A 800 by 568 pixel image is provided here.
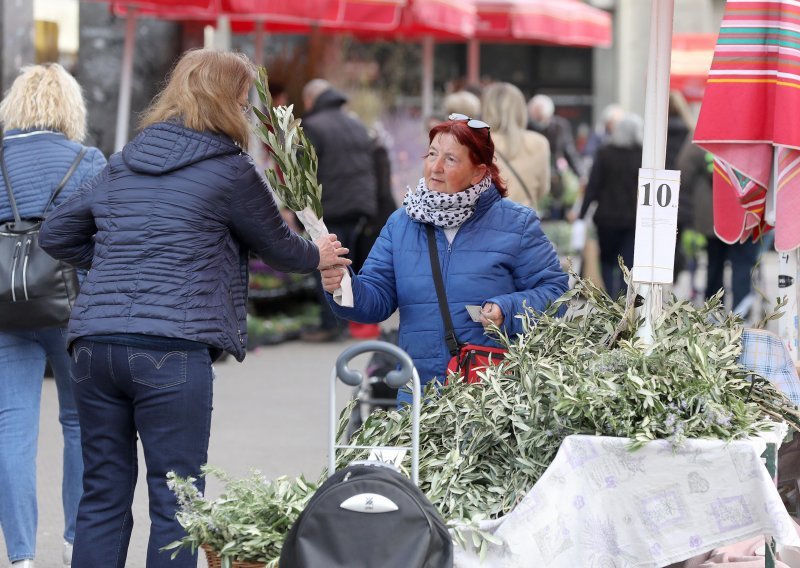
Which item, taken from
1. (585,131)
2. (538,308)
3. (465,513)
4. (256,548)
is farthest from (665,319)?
(585,131)

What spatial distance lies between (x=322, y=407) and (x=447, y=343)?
4489 mm

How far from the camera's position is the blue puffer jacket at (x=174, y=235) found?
13.2 ft

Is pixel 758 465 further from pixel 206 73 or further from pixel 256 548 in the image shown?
pixel 206 73

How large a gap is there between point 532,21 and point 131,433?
37.1 ft

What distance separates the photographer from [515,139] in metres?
8.04

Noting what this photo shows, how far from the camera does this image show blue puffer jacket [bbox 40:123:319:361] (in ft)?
13.2

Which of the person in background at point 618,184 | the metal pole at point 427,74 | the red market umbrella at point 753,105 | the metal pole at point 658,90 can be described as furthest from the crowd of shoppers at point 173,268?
the metal pole at point 427,74

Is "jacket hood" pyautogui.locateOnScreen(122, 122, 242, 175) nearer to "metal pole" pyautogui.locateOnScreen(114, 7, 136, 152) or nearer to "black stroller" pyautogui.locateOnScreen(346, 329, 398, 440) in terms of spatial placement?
"black stroller" pyautogui.locateOnScreen(346, 329, 398, 440)

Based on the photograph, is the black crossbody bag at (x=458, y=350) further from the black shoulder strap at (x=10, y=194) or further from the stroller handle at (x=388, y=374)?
the black shoulder strap at (x=10, y=194)

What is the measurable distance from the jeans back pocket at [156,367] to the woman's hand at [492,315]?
3.22 ft

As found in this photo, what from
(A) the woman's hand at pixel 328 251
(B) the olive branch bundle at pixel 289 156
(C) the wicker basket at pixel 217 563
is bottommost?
(C) the wicker basket at pixel 217 563

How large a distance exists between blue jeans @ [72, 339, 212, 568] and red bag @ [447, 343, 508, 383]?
79cm

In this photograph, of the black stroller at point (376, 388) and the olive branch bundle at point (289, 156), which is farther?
the black stroller at point (376, 388)

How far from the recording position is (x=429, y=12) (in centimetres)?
1199
